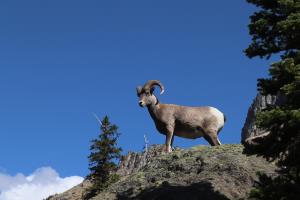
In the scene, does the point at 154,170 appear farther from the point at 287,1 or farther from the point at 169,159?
the point at 287,1

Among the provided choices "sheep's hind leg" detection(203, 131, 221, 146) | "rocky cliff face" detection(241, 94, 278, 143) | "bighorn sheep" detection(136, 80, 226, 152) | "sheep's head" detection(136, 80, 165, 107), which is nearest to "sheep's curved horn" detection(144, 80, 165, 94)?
"sheep's head" detection(136, 80, 165, 107)

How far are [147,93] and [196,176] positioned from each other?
6341 mm

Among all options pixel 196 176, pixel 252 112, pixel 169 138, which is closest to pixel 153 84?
pixel 169 138

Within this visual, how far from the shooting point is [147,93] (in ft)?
78.0

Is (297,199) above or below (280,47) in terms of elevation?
below

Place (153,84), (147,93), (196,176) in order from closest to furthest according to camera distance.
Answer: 1. (196,176)
2. (147,93)
3. (153,84)

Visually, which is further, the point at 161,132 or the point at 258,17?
the point at 161,132

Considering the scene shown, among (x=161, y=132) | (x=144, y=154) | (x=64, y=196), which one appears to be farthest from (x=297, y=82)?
(x=144, y=154)

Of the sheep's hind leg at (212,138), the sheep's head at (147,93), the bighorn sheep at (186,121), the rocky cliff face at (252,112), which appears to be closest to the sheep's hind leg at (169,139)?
the bighorn sheep at (186,121)

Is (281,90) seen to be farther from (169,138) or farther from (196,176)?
(169,138)

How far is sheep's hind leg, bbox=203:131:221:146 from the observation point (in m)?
22.2

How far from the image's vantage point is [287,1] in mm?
13203

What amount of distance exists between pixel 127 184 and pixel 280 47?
9010 millimetres

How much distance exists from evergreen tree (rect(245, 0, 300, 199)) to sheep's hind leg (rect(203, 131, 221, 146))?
8346mm
